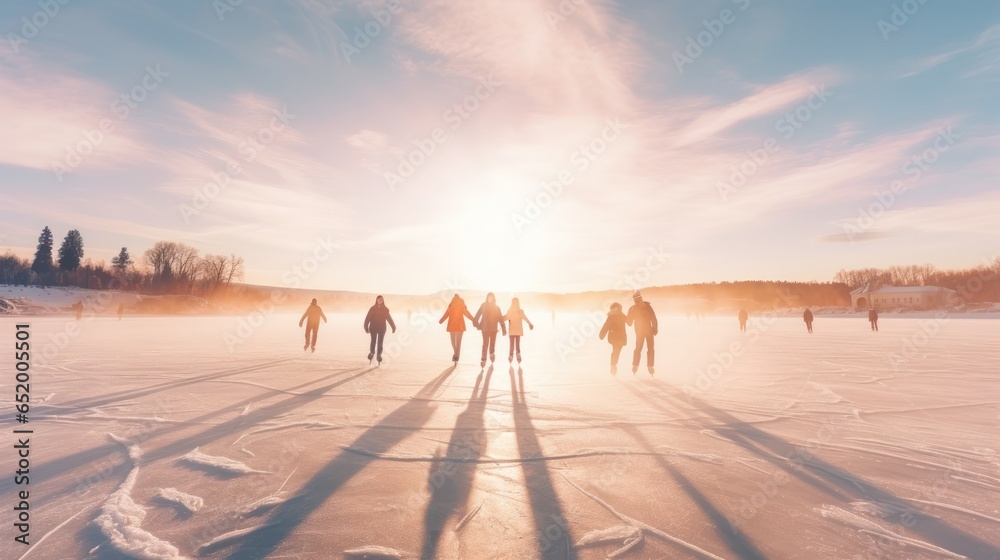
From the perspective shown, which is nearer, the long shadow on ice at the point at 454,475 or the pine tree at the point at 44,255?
the long shadow on ice at the point at 454,475

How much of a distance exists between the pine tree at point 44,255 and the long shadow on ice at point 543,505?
376 ft

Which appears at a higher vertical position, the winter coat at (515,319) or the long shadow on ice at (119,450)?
the winter coat at (515,319)

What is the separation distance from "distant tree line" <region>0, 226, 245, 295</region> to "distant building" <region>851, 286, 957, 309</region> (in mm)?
116356

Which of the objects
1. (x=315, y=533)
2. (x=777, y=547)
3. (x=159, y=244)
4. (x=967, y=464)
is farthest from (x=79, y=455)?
(x=159, y=244)

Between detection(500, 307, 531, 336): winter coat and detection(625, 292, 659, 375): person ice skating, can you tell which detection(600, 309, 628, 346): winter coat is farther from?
detection(500, 307, 531, 336): winter coat

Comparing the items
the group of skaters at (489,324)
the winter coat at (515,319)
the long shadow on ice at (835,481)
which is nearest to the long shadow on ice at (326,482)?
the long shadow on ice at (835,481)

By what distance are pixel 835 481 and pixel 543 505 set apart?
2641 millimetres

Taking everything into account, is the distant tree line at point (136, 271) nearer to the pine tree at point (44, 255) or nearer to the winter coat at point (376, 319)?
the pine tree at point (44, 255)

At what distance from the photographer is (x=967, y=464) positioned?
164 inches

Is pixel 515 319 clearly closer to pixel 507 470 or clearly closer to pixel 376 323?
pixel 376 323

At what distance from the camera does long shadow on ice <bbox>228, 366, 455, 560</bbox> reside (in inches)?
107

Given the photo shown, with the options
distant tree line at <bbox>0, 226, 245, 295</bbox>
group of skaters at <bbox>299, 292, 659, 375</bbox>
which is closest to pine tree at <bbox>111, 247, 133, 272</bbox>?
distant tree line at <bbox>0, 226, 245, 295</bbox>

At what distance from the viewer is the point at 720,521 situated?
303 cm

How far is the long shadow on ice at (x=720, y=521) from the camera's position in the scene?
8.78ft
